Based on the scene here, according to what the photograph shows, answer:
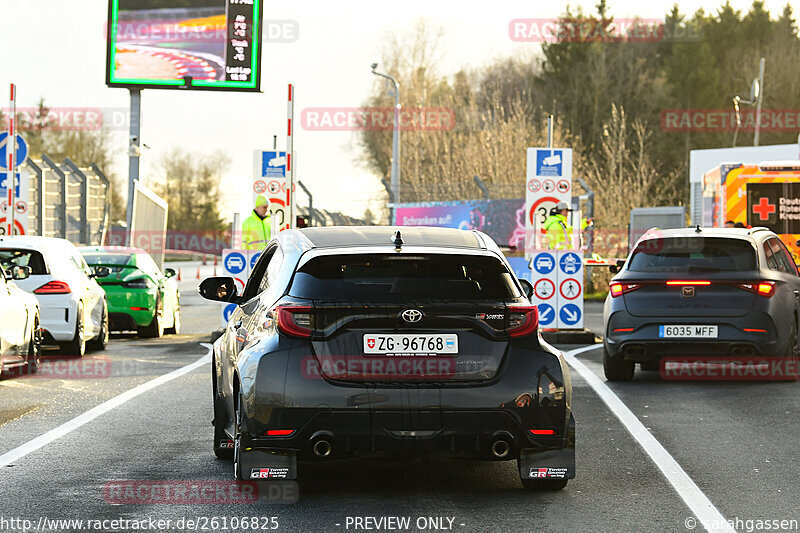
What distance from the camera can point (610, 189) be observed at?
44.9m

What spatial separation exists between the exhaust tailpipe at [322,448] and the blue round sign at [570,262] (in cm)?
1245

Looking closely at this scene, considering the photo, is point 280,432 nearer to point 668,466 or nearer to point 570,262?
point 668,466

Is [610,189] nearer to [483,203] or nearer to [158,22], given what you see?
[483,203]

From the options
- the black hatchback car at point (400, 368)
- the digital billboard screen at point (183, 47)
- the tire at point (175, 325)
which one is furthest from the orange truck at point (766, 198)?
the black hatchback car at point (400, 368)

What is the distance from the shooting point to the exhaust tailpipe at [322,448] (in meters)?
7.28

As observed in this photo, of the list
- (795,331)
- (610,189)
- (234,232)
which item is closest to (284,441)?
(795,331)

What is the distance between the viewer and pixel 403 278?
7.57 m

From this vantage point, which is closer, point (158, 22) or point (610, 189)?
point (158, 22)

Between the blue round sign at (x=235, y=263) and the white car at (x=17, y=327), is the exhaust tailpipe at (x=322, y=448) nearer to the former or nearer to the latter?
the white car at (x=17, y=327)

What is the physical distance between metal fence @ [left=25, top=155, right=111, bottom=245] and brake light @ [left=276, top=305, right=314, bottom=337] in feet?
Answer: 80.0

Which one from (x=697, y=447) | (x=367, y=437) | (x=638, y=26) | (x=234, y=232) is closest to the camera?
(x=367, y=437)

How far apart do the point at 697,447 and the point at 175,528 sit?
4226 mm

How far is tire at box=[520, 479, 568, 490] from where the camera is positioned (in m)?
7.73

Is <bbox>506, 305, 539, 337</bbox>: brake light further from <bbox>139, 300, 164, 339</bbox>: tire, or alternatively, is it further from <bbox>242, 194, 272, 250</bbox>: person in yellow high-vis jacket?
<bbox>139, 300, 164, 339</bbox>: tire
